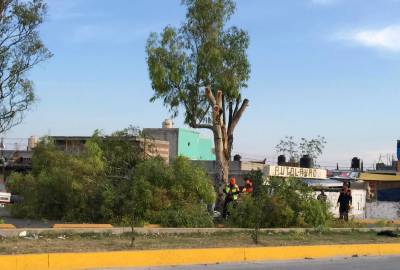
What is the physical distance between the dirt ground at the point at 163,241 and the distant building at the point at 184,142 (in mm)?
28815

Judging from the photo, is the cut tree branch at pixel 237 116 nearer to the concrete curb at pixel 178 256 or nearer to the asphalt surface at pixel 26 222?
the asphalt surface at pixel 26 222

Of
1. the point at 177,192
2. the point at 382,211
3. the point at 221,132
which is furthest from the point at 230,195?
the point at 382,211

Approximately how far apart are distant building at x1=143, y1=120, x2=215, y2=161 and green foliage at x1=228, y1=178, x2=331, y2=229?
84.0 feet

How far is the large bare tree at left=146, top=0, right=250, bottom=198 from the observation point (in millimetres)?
25750

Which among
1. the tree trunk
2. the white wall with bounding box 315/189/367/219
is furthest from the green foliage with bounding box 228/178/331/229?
the white wall with bounding box 315/189/367/219

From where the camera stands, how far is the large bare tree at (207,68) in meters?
25.8

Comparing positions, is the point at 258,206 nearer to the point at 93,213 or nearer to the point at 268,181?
the point at 268,181

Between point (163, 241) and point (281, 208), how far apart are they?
695cm

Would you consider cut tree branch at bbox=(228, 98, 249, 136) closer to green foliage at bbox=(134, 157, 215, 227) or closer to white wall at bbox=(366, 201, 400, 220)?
green foliage at bbox=(134, 157, 215, 227)

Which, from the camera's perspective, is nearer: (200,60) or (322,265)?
(322,265)

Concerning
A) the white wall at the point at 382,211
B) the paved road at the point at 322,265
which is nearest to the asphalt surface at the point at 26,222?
the paved road at the point at 322,265

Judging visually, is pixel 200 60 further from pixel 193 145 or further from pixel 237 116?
pixel 193 145

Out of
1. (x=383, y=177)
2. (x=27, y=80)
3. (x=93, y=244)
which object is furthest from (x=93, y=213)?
(x=383, y=177)

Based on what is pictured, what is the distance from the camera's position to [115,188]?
22.2 meters
